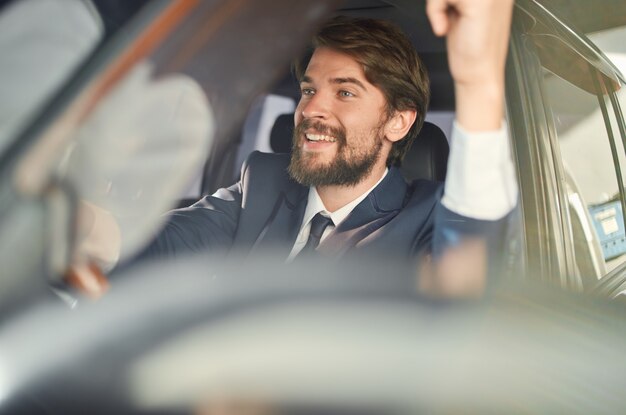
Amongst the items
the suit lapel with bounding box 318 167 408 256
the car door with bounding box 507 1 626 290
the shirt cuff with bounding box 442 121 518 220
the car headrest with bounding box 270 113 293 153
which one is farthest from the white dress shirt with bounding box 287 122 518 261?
the car headrest with bounding box 270 113 293 153

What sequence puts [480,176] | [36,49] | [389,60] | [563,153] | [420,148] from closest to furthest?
[36,49]
[480,176]
[563,153]
[389,60]
[420,148]

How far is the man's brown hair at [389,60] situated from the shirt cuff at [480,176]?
68 cm

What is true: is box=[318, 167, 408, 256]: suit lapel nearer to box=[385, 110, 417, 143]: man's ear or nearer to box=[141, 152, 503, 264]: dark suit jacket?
box=[141, 152, 503, 264]: dark suit jacket

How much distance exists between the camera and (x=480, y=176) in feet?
4.86

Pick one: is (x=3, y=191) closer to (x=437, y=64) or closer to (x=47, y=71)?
(x=47, y=71)

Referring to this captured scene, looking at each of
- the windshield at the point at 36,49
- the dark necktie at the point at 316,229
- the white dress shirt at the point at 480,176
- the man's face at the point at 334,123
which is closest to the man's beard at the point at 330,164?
the man's face at the point at 334,123

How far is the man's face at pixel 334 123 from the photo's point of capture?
214 cm

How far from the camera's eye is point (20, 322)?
1.11 m

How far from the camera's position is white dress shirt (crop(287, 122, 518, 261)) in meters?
1.42

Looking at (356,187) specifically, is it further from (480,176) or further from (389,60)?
(480,176)

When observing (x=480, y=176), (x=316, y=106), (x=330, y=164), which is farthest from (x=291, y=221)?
(x=480, y=176)

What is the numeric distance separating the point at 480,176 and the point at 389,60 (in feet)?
2.63

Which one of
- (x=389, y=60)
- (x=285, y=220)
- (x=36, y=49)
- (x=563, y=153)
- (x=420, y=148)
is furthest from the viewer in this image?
(x=420, y=148)

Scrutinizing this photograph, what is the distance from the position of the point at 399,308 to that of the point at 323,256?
413 mm
